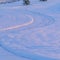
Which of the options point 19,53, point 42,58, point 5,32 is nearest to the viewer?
point 42,58

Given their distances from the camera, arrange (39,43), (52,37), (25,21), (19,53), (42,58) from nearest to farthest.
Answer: (42,58) < (19,53) < (39,43) < (52,37) < (25,21)

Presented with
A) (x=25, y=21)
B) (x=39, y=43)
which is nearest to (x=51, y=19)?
(x=25, y=21)

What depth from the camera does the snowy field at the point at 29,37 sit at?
3.70 m

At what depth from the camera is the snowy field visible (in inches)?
145

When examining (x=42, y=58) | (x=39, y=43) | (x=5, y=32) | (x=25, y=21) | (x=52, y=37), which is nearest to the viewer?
(x=42, y=58)

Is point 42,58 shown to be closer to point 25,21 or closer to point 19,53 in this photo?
point 19,53

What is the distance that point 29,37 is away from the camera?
4699 mm

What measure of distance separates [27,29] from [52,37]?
3.48 feet

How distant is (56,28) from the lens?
544 centimetres

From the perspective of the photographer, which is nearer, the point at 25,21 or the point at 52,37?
the point at 52,37

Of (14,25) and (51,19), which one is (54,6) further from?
(14,25)

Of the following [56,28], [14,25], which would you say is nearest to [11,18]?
[14,25]

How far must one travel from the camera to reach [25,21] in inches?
251

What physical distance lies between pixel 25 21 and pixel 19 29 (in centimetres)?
90
